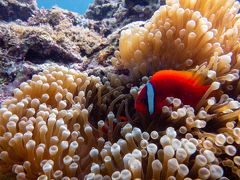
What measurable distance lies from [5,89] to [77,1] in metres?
71.0

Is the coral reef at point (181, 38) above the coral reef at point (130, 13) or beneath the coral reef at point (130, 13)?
beneath

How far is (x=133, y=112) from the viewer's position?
6.84 feet

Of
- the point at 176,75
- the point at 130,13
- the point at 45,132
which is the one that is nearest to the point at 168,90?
the point at 176,75

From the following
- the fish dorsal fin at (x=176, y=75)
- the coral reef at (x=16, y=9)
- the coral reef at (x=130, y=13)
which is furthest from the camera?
the coral reef at (x=16, y=9)

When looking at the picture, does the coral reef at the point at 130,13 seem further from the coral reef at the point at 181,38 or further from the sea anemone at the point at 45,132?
the sea anemone at the point at 45,132

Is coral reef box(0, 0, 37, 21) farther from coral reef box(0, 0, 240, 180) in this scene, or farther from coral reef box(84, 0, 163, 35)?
coral reef box(0, 0, 240, 180)

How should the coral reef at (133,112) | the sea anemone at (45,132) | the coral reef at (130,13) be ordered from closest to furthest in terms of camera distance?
the coral reef at (133,112)
the sea anemone at (45,132)
the coral reef at (130,13)

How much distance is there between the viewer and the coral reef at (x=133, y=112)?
1441 mm

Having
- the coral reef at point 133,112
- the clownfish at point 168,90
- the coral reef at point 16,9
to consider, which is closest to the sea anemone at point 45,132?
the coral reef at point 133,112

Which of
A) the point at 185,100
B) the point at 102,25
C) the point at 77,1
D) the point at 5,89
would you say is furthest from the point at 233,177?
the point at 77,1

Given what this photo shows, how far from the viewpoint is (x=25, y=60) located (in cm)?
301

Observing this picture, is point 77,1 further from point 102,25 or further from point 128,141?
point 128,141

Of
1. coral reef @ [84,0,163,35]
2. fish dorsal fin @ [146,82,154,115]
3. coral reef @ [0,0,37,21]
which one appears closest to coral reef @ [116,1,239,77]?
fish dorsal fin @ [146,82,154,115]

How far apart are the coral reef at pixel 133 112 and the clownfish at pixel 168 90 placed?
0.05 meters
